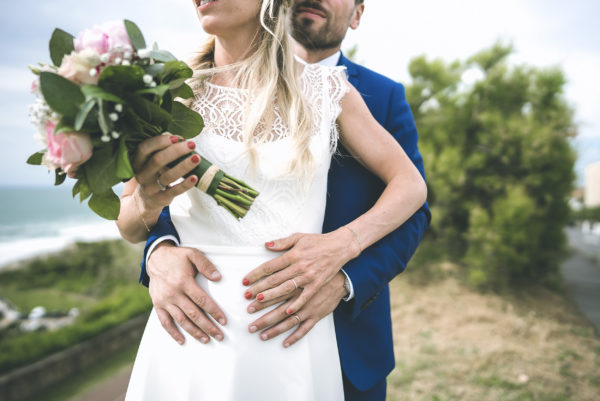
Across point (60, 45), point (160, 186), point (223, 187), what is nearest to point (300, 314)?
point (223, 187)

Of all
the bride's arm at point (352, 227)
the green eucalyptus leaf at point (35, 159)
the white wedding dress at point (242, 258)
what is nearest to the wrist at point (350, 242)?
the bride's arm at point (352, 227)

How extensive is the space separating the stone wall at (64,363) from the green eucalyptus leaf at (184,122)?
15.0 ft

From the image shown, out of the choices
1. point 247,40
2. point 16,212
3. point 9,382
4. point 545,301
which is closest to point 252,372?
point 247,40

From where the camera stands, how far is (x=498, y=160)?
6.57 m

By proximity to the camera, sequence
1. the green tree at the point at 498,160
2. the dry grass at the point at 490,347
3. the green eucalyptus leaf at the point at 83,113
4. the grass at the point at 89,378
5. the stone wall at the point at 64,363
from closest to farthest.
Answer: the green eucalyptus leaf at the point at 83,113 < the dry grass at the point at 490,347 < the stone wall at the point at 64,363 < the grass at the point at 89,378 < the green tree at the point at 498,160

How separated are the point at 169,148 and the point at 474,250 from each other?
6.14 metres

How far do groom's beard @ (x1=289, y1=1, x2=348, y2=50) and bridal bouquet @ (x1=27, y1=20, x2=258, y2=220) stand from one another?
1368 millimetres

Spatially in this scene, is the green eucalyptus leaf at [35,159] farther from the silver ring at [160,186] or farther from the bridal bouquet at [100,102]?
the silver ring at [160,186]

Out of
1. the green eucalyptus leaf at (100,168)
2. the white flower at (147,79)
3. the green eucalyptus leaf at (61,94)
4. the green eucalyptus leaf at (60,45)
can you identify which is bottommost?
the green eucalyptus leaf at (100,168)

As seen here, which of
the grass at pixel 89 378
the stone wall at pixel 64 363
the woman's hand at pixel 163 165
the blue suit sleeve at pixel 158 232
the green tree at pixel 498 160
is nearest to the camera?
the woman's hand at pixel 163 165

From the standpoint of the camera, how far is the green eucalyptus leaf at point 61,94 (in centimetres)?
104

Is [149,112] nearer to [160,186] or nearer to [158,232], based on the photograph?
[160,186]

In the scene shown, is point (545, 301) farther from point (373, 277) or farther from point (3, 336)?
point (3, 336)

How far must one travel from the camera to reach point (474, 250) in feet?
21.1
